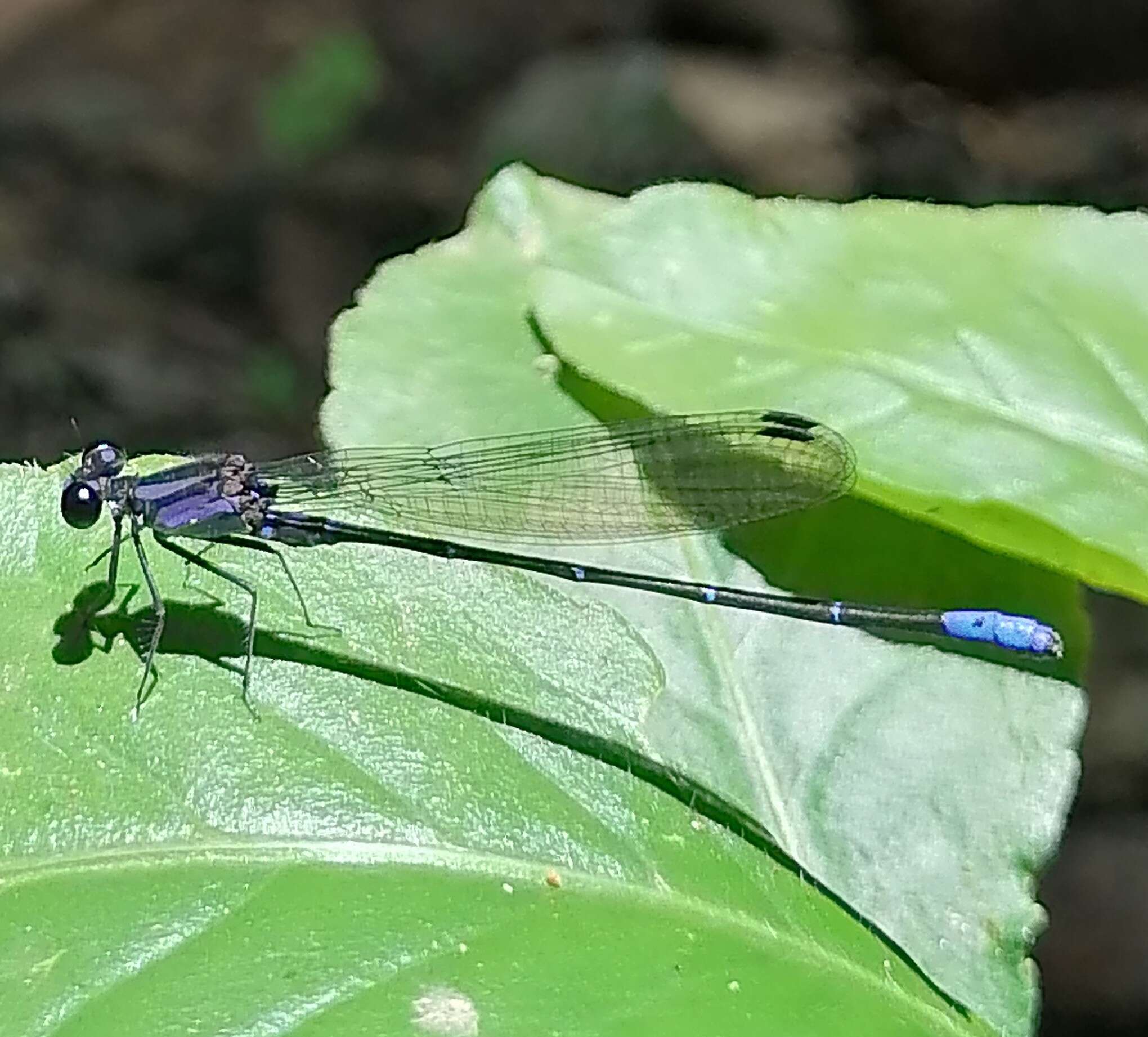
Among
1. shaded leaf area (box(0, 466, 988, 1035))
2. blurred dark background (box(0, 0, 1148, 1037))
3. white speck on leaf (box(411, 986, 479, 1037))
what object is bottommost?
white speck on leaf (box(411, 986, 479, 1037))

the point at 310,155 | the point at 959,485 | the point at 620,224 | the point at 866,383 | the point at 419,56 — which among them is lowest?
the point at 959,485

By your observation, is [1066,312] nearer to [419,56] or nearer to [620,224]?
[620,224]

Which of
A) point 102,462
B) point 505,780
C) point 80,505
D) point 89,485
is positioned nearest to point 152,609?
point 80,505

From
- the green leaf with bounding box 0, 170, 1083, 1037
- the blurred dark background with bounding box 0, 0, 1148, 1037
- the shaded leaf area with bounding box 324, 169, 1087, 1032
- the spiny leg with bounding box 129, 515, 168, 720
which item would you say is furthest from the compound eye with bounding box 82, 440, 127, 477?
the blurred dark background with bounding box 0, 0, 1148, 1037

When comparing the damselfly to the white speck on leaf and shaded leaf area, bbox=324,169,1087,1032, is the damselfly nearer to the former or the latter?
shaded leaf area, bbox=324,169,1087,1032

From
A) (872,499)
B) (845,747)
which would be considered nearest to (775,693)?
(845,747)

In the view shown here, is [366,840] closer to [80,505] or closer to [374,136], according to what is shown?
[80,505]

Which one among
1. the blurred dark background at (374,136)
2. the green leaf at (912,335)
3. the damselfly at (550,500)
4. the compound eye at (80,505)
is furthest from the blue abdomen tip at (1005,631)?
the blurred dark background at (374,136)
